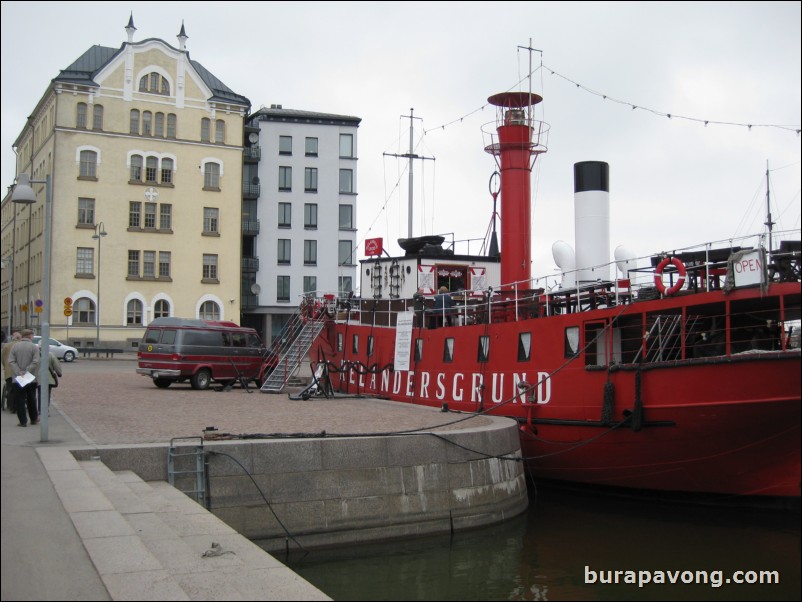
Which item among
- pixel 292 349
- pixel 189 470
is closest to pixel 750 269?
pixel 189 470

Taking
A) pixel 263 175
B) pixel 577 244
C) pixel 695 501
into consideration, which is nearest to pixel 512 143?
pixel 577 244

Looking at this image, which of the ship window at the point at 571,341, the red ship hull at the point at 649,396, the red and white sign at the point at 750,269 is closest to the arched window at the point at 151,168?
the red ship hull at the point at 649,396

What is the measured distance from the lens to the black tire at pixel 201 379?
27.1 m

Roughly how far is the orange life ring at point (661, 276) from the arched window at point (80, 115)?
46165 millimetres

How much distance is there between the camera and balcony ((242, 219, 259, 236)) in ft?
204

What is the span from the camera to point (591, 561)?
12.5 m

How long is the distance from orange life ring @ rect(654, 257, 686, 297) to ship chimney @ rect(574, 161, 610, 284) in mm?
4717

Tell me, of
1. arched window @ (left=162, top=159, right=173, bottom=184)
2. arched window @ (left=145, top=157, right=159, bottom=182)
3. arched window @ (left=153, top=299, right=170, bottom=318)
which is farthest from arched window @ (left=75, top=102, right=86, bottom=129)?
arched window @ (left=153, top=299, right=170, bottom=318)

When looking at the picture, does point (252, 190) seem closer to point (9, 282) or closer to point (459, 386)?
point (9, 282)

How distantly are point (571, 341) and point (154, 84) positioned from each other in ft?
148

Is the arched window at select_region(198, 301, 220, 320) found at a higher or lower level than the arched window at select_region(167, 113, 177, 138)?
lower

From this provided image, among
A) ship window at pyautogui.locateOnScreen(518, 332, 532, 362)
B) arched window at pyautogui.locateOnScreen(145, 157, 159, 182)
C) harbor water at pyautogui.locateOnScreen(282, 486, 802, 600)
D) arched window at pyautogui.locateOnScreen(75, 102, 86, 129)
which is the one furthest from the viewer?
arched window at pyautogui.locateOnScreen(145, 157, 159, 182)

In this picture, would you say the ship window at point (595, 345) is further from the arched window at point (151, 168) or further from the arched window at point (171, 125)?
the arched window at point (171, 125)

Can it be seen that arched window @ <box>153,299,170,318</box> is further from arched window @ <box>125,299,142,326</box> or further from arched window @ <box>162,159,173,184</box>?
arched window @ <box>162,159,173,184</box>
